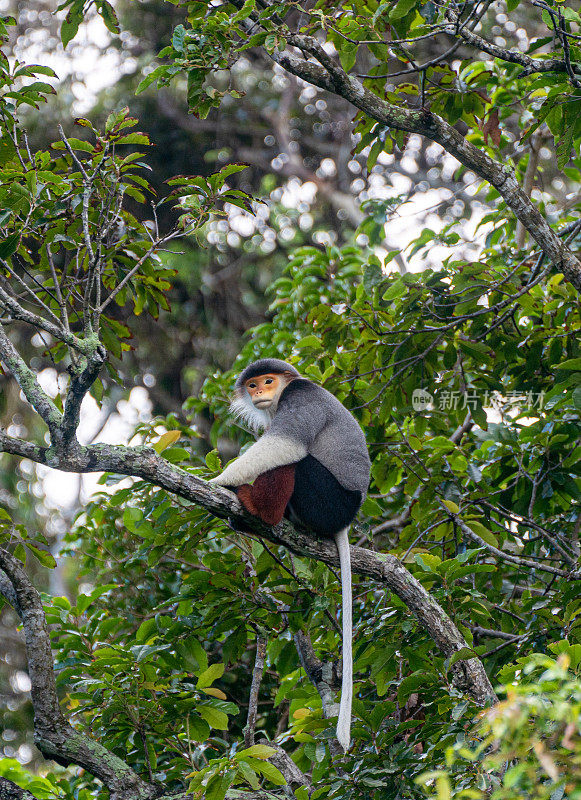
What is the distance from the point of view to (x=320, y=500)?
3.23 metres

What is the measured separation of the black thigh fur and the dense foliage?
0.48 feet

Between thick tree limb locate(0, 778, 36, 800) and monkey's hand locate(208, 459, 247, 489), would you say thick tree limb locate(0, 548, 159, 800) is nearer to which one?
thick tree limb locate(0, 778, 36, 800)

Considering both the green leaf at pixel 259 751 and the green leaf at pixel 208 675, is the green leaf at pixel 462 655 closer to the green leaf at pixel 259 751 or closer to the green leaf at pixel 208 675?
the green leaf at pixel 259 751

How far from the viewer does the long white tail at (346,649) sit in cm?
253

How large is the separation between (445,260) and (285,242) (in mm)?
4900

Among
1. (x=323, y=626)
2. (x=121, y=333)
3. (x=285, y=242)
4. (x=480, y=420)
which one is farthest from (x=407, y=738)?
(x=285, y=242)

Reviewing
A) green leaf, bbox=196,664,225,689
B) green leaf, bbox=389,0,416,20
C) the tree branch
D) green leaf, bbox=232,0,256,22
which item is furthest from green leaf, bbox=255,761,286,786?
green leaf, bbox=389,0,416,20

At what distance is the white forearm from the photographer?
117 inches

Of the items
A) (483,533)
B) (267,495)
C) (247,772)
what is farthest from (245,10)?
(247,772)

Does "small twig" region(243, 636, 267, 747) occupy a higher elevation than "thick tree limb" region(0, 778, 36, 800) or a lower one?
higher

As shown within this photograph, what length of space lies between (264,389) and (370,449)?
0.70m

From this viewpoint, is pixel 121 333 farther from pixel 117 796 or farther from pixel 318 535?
pixel 117 796

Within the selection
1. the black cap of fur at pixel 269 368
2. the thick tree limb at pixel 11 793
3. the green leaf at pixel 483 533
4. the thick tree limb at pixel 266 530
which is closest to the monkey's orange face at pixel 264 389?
the black cap of fur at pixel 269 368

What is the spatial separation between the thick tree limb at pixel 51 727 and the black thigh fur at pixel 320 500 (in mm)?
1069
